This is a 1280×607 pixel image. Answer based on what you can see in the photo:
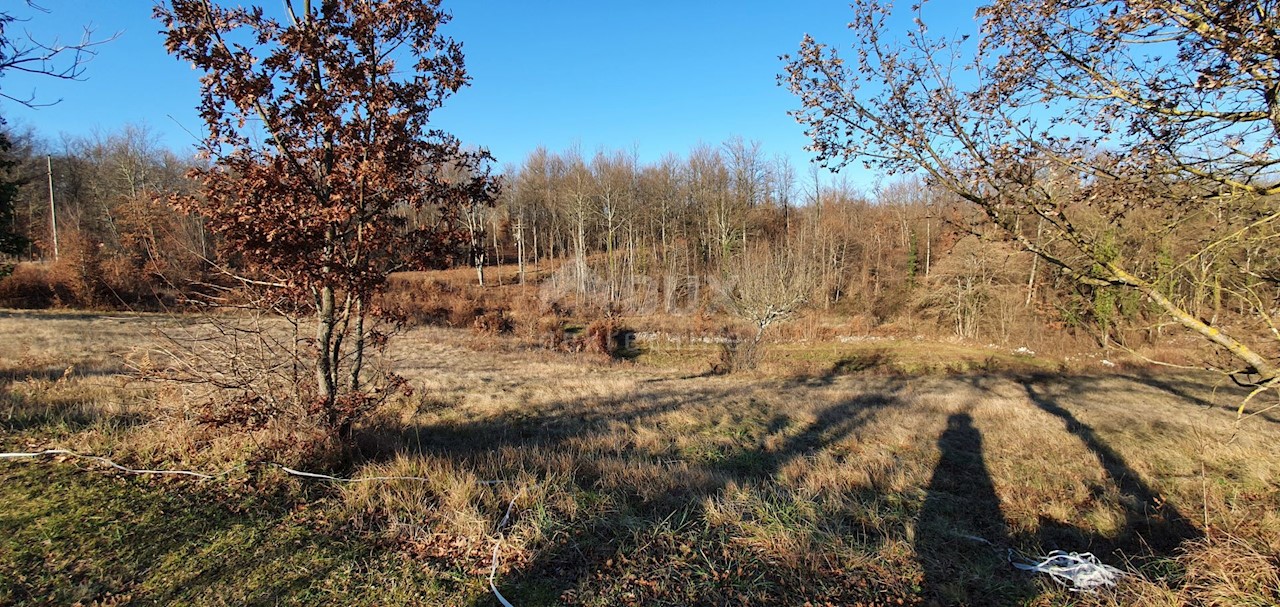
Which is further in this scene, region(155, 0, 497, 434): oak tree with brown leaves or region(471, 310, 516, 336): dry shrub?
region(471, 310, 516, 336): dry shrub

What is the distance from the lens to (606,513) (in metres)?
A: 4.07

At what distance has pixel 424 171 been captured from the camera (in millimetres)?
5191

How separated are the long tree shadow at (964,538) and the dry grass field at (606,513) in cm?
3

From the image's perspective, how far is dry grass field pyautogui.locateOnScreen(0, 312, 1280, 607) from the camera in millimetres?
3043

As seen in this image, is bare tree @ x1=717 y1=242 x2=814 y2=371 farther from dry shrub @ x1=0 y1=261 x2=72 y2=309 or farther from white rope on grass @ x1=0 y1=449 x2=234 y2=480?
dry shrub @ x1=0 y1=261 x2=72 y2=309

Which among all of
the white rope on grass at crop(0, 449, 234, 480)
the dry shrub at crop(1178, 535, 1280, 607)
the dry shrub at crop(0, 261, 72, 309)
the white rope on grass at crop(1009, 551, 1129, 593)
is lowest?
the white rope on grass at crop(1009, 551, 1129, 593)

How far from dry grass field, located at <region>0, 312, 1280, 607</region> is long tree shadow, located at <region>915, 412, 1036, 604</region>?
0.03 meters

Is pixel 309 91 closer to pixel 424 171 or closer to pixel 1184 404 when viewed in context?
pixel 424 171

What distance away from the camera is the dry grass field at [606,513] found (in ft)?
9.98

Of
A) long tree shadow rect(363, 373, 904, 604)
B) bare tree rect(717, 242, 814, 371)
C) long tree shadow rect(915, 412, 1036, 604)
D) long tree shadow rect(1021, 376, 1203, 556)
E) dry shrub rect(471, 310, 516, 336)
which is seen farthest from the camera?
dry shrub rect(471, 310, 516, 336)

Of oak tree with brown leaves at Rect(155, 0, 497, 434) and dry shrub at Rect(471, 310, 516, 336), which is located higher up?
oak tree with brown leaves at Rect(155, 0, 497, 434)

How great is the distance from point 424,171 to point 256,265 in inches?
65.1

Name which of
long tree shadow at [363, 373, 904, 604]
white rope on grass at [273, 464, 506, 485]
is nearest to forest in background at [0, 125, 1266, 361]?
long tree shadow at [363, 373, 904, 604]

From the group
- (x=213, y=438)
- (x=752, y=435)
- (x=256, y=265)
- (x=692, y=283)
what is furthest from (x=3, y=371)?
(x=692, y=283)
